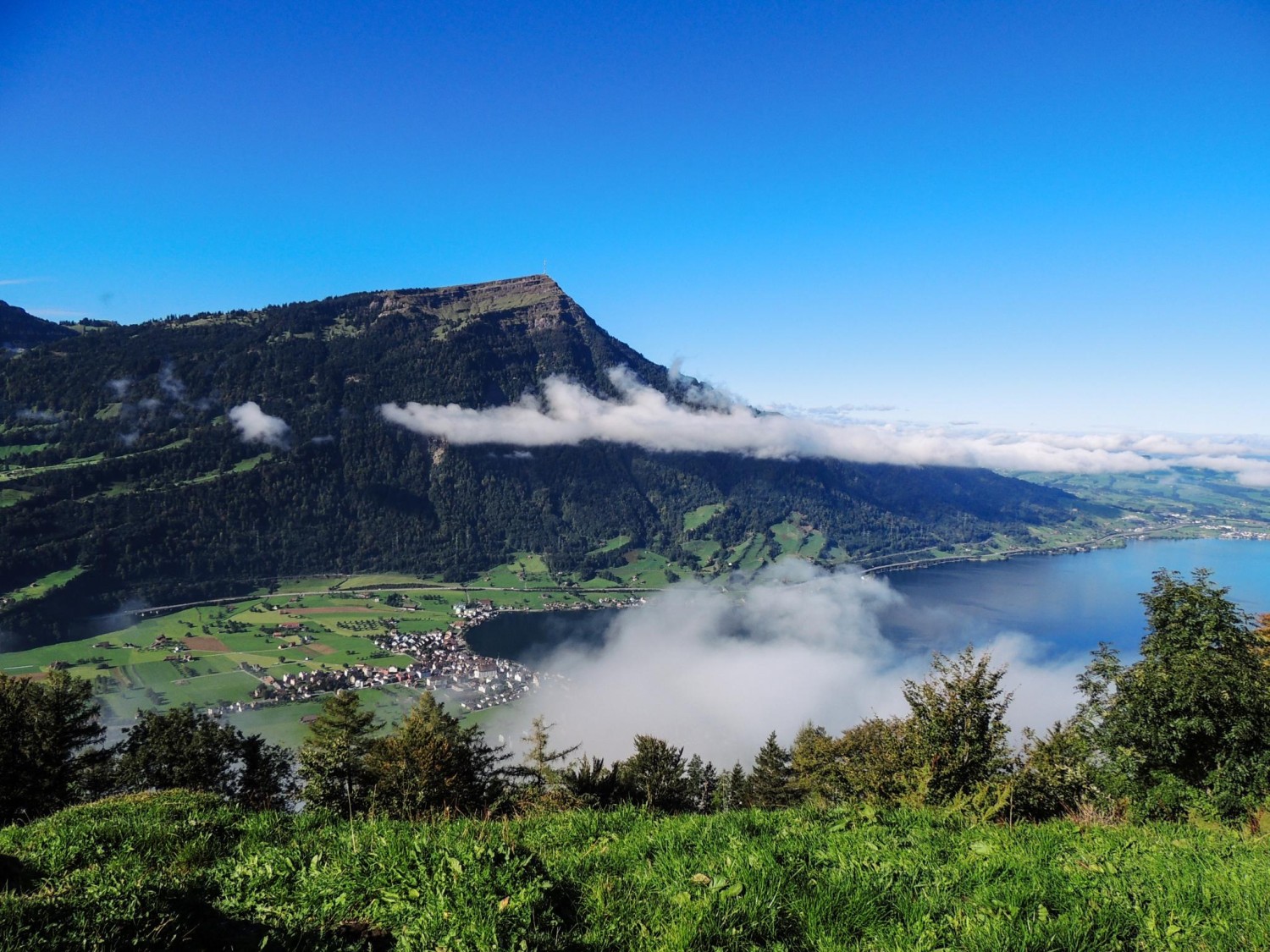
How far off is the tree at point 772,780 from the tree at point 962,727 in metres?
28.9

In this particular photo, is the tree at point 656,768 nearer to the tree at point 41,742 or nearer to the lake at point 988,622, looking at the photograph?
the tree at point 41,742

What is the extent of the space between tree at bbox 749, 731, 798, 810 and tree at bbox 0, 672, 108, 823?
118ft

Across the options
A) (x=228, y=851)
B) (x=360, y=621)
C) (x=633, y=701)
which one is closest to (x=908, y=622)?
(x=633, y=701)

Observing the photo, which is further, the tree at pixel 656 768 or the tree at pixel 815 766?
the tree at pixel 815 766

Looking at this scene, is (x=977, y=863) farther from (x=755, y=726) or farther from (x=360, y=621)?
(x=360, y=621)

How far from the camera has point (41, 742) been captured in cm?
2222

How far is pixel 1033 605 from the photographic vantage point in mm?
185375

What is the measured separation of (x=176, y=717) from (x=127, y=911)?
35769mm

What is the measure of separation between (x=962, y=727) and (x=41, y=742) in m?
32.8

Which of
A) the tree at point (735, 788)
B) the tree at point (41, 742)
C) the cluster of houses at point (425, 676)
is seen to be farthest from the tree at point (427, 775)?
the cluster of houses at point (425, 676)

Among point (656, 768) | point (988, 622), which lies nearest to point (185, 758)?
point (656, 768)

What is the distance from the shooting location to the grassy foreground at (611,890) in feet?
11.5

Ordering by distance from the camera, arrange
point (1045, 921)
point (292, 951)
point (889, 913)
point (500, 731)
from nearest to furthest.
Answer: point (292, 951) → point (1045, 921) → point (889, 913) → point (500, 731)

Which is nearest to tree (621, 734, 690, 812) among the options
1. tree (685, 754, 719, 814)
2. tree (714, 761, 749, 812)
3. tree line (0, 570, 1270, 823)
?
tree (685, 754, 719, 814)
